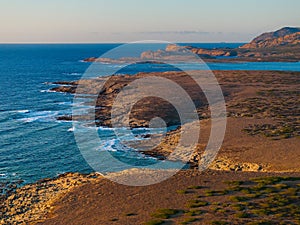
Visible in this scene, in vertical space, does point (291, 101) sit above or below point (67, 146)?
above

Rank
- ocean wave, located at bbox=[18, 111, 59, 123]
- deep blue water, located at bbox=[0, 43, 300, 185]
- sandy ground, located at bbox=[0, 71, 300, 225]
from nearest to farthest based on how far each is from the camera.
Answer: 1. sandy ground, located at bbox=[0, 71, 300, 225]
2. deep blue water, located at bbox=[0, 43, 300, 185]
3. ocean wave, located at bbox=[18, 111, 59, 123]

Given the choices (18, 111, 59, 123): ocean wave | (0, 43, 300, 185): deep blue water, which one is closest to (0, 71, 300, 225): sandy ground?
(0, 43, 300, 185): deep blue water

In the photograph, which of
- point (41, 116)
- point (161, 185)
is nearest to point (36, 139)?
point (41, 116)

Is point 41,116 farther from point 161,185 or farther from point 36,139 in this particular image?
point 161,185

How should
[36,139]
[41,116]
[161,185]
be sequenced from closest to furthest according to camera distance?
[161,185]
[36,139]
[41,116]

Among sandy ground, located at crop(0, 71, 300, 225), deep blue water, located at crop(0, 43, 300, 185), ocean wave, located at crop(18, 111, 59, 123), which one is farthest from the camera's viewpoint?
ocean wave, located at crop(18, 111, 59, 123)

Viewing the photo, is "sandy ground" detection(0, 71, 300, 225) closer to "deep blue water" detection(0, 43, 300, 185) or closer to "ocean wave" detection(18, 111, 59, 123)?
"deep blue water" detection(0, 43, 300, 185)

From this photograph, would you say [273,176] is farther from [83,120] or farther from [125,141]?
[83,120]

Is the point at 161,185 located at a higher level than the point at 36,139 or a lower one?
higher

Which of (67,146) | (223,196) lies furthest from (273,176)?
(67,146)

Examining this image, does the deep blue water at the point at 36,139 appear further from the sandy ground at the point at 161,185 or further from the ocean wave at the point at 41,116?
the sandy ground at the point at 161,185

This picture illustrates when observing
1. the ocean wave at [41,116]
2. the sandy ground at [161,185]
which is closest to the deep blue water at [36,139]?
the ocean wave at [41,116]
